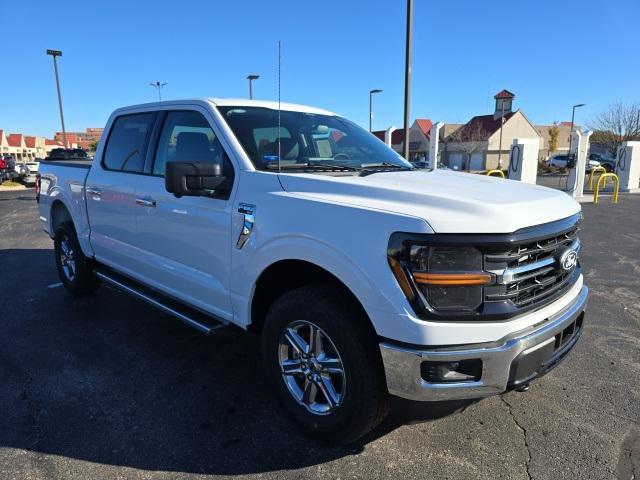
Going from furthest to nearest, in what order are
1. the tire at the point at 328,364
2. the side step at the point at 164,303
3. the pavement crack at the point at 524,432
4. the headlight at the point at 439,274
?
the side step at the point at 164,303
the pavement crack at the point at 524,432
the tire at the point at 328,364
the headlight at the point at 439,274

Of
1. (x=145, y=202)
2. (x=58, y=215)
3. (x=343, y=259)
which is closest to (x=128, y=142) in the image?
(x=145, y=202)

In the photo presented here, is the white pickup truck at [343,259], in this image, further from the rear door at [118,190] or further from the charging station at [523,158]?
the charging station at [523,158]

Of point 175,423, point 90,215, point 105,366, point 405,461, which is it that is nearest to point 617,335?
point 405,461

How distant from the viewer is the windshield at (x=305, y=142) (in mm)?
3217

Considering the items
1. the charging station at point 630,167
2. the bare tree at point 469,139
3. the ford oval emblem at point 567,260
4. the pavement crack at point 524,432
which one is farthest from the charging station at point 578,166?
the bare tree at point 469,139

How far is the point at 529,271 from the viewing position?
2330 mm

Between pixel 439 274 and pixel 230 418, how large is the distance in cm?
170

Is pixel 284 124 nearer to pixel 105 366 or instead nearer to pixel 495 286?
pixel 495 286

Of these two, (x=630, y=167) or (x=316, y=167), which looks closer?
(x=316, y=167)

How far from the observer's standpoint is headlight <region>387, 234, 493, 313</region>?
214cm

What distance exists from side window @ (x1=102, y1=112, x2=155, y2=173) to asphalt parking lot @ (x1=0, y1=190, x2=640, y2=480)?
153cm

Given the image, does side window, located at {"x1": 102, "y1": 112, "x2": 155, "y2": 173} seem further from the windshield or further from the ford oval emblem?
the ford oval emblem

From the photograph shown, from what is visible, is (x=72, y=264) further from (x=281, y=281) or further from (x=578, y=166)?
(x=578, y=166)

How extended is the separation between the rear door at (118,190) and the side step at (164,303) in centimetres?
11
